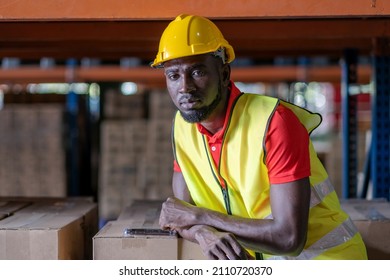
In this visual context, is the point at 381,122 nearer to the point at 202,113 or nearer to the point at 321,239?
the point at 321,239

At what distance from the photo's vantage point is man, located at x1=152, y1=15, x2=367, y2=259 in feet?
6.43

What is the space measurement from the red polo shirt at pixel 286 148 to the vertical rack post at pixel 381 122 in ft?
6.04

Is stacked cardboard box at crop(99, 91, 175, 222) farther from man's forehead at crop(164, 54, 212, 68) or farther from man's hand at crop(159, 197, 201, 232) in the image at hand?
man's forehead at crop(164, 54, 212, 68)

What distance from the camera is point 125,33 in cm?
315

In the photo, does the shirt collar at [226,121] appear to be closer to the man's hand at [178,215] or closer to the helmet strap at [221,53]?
the helmet strap at [221,53]

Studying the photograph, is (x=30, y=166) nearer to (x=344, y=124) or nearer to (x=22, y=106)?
(x=22, y=106)

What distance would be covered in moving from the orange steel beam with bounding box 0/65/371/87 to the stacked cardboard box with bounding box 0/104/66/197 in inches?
48.4

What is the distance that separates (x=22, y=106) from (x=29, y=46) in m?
2.23

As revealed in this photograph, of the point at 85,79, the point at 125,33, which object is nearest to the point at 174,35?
the point at 125,33

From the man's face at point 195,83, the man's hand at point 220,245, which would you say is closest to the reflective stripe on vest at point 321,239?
the man's hand at point 220,245

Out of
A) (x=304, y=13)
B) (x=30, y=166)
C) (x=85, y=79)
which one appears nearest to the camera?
(x=304, y=13)

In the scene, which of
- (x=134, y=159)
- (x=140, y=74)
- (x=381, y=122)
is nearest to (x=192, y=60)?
(x=381, y=122)

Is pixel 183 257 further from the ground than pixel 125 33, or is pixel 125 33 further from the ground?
pixel 125 33

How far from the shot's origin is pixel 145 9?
209cm
